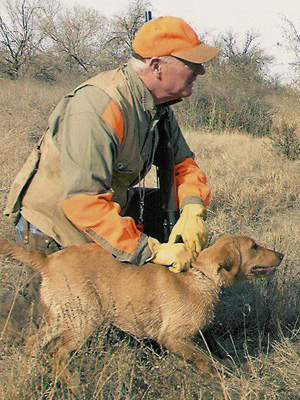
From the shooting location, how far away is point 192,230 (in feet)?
11.1

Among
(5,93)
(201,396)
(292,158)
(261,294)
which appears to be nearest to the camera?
(201,396)

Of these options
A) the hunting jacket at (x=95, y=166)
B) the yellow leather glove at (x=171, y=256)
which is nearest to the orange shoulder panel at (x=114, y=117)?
the hunting jacket at (x=95, y=166)

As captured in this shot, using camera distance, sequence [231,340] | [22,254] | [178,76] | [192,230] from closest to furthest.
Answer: [22,254] → [178,76] → [192,230] → [231,340]

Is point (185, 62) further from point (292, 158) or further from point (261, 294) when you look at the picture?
point (292, 158)

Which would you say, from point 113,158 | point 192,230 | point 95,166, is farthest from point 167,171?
point 95,166

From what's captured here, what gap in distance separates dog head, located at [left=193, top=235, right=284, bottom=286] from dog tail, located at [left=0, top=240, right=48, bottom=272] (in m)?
0.94

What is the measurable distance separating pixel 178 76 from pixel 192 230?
3.28ft

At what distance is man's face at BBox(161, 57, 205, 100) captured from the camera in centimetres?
318

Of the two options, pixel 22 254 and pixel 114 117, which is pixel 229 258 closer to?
pixel 114 117

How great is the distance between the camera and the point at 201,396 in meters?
2.60

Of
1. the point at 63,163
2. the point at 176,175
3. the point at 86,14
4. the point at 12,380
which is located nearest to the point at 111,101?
the point at 63,163

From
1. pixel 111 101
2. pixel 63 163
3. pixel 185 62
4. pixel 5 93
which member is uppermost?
pixel 185 62

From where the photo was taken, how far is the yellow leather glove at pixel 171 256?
117 inches

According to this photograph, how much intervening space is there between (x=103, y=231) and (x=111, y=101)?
2.53 feet
